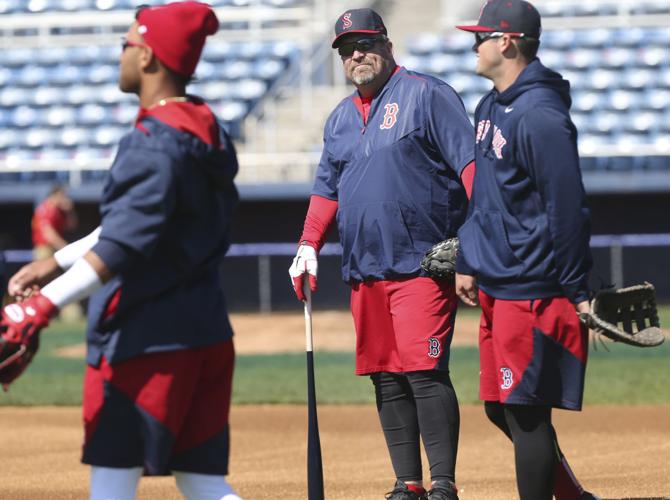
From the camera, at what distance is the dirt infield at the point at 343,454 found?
6449 millimetres

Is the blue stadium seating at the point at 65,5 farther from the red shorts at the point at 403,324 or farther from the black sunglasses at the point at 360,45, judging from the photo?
the red shorts at the point at 403,324

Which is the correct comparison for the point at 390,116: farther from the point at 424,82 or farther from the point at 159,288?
the point at 159,288

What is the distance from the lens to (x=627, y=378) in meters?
11.7

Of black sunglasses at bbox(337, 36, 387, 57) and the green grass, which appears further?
the green grass

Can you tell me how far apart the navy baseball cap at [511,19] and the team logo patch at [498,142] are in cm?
36

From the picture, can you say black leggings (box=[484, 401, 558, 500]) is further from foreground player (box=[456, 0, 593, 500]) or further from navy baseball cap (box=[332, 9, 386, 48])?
navy baseball cap (box=[332, 9, 386, 48])

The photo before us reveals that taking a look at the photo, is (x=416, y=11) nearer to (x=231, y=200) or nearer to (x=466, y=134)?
(x=466, y=134)

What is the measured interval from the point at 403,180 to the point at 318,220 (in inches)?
21.4

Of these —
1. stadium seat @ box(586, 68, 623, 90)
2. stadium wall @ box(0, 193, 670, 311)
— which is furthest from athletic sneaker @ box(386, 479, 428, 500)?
stadium seat @ box(586, 68, 623, 90)

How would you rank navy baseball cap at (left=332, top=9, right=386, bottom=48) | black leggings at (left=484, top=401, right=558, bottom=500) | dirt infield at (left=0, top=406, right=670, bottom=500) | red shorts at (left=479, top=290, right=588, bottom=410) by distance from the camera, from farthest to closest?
dirt infield at (left=0, top=406, right=670, bottom=500) < navy baseball cap at (left=332, top=9, right=386, bottom=48) < black leggings at (left=484, top=401, right=558, bottom=500) < red shorts at (left=479, top=290, right=588, bottom=410)

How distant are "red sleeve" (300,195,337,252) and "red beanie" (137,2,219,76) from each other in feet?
6.18

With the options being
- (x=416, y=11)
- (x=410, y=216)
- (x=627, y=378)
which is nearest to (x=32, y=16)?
(x=416, y=11)

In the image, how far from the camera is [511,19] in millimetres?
4633

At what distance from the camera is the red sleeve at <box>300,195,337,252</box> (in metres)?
5.79
